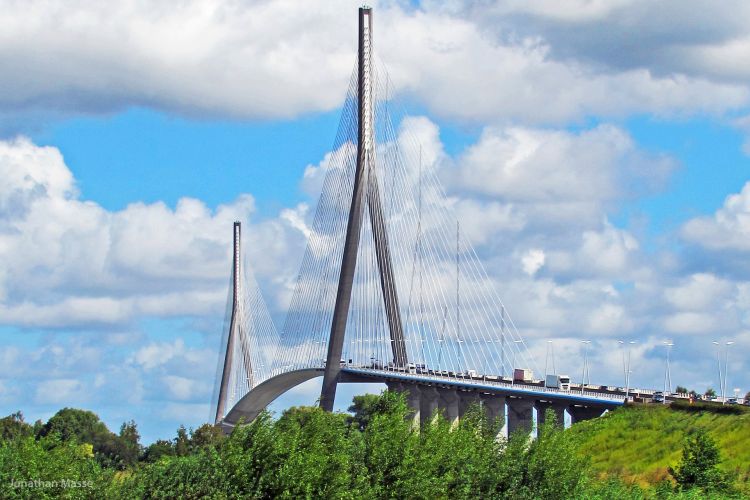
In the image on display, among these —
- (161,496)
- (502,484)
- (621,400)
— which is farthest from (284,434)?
(621,400)

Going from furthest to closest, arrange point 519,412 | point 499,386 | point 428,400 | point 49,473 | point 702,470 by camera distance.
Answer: point 428,400
point 499,386
point 519,412
point 702,470
point 49,473

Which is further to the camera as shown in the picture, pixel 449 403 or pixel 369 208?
pixel 449 403

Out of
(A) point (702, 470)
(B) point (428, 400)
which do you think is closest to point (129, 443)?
(B) point (428, 400)

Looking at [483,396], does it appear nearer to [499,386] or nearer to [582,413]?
[499,386]

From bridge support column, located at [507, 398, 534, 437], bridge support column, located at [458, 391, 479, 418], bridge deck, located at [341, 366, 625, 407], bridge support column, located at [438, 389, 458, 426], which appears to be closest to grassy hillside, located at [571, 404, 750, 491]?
bridge deck, located at [341, 366, 625, 407]

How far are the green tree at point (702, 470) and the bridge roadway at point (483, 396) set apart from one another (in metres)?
Result: 15.1

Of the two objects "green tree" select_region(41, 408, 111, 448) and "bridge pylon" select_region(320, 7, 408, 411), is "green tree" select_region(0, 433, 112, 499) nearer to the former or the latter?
"bridge pylon" select_region(320, 7, 408, 411)

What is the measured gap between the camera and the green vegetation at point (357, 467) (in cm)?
4762

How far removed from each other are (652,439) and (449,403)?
80.5 feet

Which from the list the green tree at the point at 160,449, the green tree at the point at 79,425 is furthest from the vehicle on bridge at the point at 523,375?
the green tree at the point at 79,425

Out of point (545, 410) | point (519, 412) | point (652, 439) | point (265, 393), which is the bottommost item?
point (652, 439)

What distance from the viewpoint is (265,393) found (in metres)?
124

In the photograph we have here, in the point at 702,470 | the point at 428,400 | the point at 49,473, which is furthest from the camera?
the point at 428,400

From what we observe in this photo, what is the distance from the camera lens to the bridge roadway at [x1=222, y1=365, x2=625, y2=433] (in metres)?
78.5
